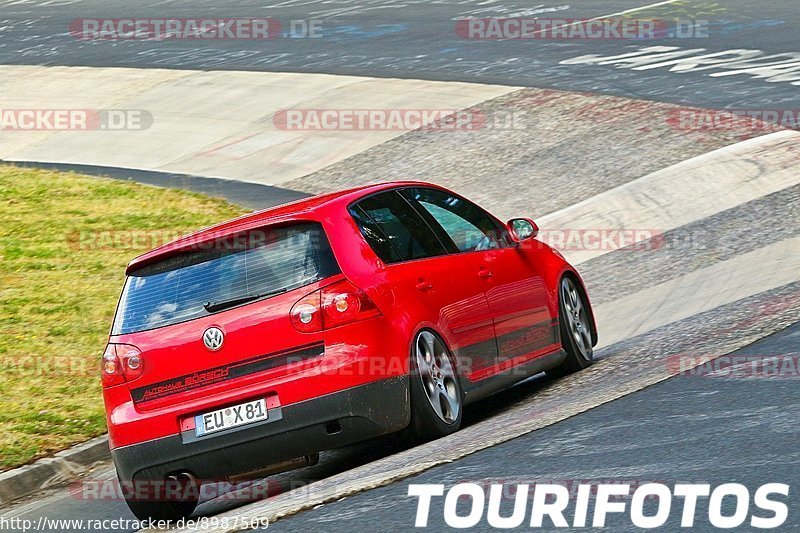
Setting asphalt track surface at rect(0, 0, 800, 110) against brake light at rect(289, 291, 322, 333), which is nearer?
brake light at rect(289, 291, 322, 333)

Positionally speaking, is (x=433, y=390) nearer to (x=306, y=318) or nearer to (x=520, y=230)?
(x=306, y=318)

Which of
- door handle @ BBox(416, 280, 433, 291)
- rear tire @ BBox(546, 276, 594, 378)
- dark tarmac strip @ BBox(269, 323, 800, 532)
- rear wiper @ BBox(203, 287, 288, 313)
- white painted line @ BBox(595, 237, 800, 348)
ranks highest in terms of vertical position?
rear wiper @ BBox(203, 287, 288, 313)

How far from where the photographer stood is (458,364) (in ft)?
27.1

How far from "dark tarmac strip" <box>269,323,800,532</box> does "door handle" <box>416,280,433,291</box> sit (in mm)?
1159

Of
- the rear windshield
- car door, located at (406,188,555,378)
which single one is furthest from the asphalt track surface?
the rear windshield

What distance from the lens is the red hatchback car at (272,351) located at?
24.5ft

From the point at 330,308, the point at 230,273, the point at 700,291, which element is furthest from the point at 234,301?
the point at 700,291

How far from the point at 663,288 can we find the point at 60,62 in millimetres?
17431

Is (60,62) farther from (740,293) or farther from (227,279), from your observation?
(227,279)

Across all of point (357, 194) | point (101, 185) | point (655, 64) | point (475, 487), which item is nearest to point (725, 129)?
point (655, 64)

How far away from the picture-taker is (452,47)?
24688 mm

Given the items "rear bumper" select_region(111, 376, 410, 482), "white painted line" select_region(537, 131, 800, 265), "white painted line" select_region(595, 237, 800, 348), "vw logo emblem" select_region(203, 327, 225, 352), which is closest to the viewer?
"rear bumper" select_region(111, 376, 410, 482)

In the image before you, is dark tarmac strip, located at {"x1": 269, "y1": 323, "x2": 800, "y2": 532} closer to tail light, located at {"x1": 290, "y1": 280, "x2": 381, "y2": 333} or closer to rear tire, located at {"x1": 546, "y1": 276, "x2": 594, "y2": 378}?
tail light, located at {"x1": 290, "y1": 280, "x2": 381, "y2": 333}

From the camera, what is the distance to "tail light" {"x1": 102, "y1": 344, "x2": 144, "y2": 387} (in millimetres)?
7672
